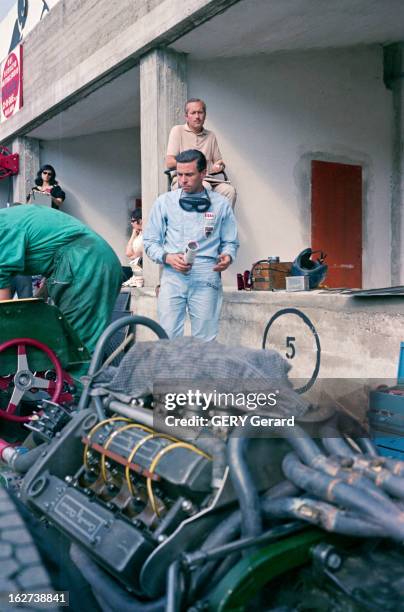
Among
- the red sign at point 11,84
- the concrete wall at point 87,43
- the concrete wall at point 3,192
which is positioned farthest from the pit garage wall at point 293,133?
the concrete wall at point 3,192

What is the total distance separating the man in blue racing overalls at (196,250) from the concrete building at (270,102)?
88cm

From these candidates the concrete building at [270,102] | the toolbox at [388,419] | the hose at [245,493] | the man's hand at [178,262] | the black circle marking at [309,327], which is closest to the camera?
the hose at [245,493]

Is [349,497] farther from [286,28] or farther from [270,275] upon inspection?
[286,28]

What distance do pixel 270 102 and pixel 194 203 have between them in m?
3.45

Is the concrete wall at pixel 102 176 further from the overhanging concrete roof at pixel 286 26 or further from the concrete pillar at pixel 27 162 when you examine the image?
the overhanging concrete roof at pixel 286 26

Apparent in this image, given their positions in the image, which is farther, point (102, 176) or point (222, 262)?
point (102, 176)

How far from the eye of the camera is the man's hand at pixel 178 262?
396 cm

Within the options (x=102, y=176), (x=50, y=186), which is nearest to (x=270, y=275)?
(x=50, y=186)

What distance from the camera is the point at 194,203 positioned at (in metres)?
4.12

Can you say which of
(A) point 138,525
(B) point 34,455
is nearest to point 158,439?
(A) point 138,525

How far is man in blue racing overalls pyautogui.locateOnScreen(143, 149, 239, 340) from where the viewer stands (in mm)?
4117

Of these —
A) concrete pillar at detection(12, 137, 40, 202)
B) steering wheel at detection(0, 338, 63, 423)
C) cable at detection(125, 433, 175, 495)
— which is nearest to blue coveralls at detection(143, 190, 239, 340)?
steering wheel at detection(0, 338, 63, 423)

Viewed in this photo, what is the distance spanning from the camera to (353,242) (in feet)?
26.1

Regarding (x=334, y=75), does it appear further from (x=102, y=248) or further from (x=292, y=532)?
(x=292, y=532)
